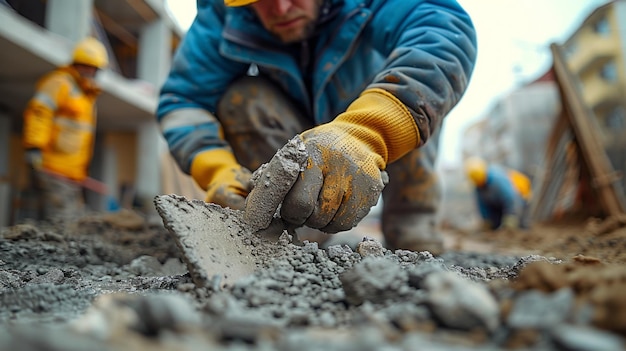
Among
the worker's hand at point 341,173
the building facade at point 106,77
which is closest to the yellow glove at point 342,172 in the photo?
the worker's hand at point 341,173

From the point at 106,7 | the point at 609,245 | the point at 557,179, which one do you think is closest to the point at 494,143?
the point at 557,179

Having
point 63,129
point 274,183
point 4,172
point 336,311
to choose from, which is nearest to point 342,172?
point 274,183

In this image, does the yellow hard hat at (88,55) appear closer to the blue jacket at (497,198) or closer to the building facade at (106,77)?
the building facade at (106,77)

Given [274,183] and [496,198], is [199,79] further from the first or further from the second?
[496,198]

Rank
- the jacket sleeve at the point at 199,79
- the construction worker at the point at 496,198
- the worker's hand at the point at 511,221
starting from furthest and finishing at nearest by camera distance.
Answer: the construction worker at the point at 496,198
the worker's hand at the point at 511,221
the jacket sleeve at the point at 199,79

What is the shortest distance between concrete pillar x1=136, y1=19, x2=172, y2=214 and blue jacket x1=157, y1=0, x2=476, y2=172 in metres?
4.96

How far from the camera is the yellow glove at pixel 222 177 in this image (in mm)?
1594

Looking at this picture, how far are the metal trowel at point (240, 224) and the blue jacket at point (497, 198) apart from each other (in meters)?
5.66

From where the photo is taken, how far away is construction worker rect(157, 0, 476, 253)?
1.32 metres

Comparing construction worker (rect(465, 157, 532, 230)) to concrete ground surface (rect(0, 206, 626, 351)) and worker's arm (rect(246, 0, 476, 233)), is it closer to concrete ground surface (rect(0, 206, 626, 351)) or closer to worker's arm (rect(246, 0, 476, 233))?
worker's arm (rect(246, 0, 476, 233))

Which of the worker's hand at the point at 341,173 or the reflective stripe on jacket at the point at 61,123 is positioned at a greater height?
the worker's hand at the point at 341,173

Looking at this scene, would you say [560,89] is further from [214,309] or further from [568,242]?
[214,309]

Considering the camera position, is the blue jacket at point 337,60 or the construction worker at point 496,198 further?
the construction worker at point 496,198

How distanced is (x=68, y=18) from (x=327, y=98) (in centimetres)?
453
